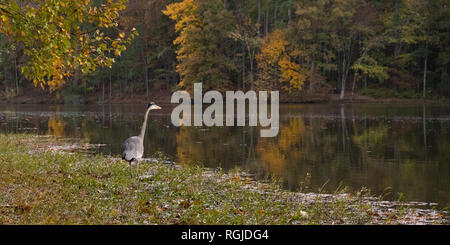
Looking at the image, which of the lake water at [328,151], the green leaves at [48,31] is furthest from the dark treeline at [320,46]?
the green leaves at [48,31]

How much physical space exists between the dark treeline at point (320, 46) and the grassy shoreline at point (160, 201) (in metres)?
52.3

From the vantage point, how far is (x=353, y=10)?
62625mm

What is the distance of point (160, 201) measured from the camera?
32.1ft

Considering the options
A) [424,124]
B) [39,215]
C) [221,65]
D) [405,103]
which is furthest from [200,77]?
[39,215]

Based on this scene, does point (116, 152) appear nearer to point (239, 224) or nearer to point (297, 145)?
point (297, 145)

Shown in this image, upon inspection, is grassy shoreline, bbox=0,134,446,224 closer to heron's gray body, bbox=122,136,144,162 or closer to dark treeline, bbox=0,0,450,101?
heron's gray body, bbox=122,136,144,162

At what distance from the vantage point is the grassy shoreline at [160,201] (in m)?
8.24

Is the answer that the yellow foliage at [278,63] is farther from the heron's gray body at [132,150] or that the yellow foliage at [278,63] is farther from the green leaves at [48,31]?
the green leaves at [48,31]

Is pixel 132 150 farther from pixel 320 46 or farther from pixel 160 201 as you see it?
pixel 320 46

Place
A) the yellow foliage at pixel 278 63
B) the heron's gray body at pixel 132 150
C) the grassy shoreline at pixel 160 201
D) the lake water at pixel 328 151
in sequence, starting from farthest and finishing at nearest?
the yellow foliage at pixel 278 63, the lake water at pixel 328 151, the heron's gray body at pixel 132 150, the grassy shoreline at pixel 160 201

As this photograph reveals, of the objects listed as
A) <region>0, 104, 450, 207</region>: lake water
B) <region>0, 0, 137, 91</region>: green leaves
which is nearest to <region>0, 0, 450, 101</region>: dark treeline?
<region>0, 104, 450, 207</region>: lake water

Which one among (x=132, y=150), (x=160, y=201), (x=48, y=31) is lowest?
(x=160, y=201)

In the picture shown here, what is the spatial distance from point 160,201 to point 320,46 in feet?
193

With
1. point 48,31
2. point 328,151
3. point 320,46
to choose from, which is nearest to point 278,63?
point 320,46
